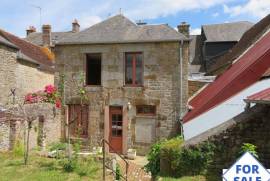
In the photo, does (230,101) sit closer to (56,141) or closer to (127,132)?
(127,132)

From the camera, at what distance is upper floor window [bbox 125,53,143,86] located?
1591cm

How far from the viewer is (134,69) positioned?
52.3 feet

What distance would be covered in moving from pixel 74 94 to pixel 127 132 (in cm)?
313

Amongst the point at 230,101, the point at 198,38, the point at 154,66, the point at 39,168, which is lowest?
the point at 39,168

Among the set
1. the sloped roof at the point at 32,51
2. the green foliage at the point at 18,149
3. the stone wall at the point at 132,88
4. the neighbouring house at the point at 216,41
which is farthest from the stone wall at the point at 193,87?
the neighbouring house at the point at 216,41

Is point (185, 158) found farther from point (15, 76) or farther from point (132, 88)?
point (15, 76)

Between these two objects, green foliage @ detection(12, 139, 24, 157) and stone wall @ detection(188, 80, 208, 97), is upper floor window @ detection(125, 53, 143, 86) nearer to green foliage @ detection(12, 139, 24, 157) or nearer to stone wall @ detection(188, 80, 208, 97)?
stone wall @ detection(188, 80, 208, 97)

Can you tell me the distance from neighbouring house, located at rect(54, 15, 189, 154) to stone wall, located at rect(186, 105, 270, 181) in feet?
26.2

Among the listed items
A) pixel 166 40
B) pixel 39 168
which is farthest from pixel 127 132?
pixel 39 168

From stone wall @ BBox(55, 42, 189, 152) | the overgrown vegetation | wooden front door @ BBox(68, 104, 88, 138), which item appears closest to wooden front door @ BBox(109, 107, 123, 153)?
stone wall @ BBox(55, 42, 189, 152)

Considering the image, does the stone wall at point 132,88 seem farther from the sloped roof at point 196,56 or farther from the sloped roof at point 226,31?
the sloped roof at point 196,56

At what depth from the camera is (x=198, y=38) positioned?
103 ft

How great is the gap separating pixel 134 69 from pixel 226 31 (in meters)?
14.4

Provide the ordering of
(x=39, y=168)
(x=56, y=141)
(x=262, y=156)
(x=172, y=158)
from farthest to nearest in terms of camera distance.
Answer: (x=56, y=141) → (x=39, y=168) → (x=172, y=158) → (x=262, y=156)
